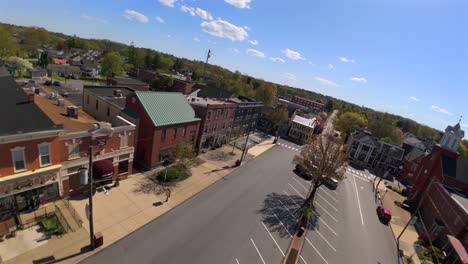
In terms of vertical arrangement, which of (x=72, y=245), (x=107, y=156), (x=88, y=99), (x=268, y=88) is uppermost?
(x=268, y=88)

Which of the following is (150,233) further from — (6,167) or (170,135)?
(170,135)

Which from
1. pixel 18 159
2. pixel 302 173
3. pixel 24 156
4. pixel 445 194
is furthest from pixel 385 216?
pixel 18 159

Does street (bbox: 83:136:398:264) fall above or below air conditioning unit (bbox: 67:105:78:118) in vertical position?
below

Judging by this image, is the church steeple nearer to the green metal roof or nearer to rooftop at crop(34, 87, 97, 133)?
the green metal roof

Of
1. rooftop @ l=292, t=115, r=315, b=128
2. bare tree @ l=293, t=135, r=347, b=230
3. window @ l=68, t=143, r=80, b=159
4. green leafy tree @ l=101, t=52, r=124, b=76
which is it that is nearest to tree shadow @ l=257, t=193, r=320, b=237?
bare tree @ l=293, t=135, r=347, b=230

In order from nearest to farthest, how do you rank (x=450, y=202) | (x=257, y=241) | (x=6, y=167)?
(x=6, y=167), (x=257, y=241), (x=450, y=202)

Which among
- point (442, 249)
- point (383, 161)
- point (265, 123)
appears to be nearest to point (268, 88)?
point (265, 123)

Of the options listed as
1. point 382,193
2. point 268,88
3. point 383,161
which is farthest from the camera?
point 268,88
